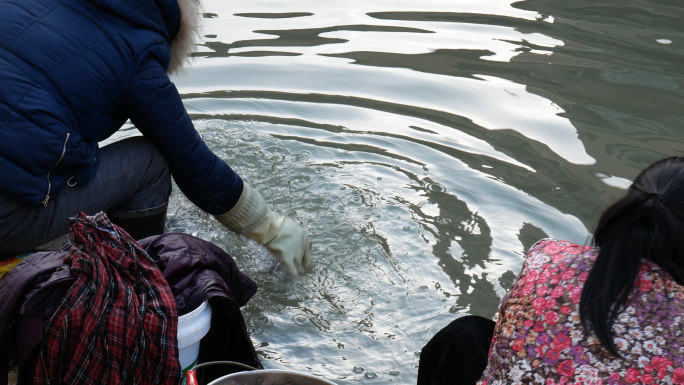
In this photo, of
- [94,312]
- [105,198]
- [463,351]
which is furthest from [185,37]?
[463,351]

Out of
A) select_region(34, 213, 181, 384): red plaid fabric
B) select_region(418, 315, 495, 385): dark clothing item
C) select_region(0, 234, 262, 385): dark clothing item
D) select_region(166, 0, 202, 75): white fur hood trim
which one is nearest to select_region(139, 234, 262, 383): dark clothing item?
select_region(0, 234, 262, 385): dark clothing item

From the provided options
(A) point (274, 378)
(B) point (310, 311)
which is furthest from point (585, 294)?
(B) point (310, 311)

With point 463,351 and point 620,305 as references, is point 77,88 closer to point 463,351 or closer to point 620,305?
point 463,351

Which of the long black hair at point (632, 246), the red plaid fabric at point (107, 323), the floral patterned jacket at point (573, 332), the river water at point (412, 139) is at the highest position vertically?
the long black hair at point (632, 246)

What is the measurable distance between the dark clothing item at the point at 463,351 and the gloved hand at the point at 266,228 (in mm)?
990

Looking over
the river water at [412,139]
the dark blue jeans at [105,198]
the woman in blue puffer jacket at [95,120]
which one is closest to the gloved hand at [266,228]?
the woman in blue puffer jacket at [95,120]

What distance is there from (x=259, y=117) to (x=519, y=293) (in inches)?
132

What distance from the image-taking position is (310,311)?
9.79ft

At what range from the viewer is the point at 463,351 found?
2139mm

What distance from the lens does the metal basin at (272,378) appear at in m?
1.97

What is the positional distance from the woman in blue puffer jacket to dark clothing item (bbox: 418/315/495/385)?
1.07 metres

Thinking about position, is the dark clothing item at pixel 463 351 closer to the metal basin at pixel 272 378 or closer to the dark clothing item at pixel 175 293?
the metal basin at pixel 272 378

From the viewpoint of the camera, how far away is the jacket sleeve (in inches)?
98.5

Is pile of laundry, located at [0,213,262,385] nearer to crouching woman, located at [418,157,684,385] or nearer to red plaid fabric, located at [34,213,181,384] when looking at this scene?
red plaid fabric, located at [34,213,181,384]
